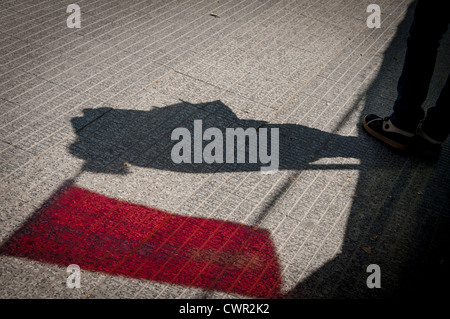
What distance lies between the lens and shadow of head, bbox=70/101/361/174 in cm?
390

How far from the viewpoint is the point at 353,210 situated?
361cm

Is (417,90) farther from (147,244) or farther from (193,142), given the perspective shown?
(147,244)

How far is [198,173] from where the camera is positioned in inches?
151

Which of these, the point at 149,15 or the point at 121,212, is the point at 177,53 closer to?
the point at 149,15

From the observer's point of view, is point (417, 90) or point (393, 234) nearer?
point (393, 234)

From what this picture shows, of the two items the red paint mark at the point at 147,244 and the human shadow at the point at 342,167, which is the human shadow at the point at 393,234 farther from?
the red paint mark at the point at 147,244

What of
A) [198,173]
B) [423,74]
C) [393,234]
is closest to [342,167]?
[393,234]

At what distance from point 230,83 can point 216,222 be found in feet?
7.40

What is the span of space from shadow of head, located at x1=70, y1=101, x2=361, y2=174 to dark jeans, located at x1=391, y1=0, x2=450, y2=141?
0.63 m

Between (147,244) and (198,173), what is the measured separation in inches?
36.1

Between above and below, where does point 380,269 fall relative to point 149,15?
below

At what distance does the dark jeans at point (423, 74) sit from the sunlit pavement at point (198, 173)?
368 millimetres

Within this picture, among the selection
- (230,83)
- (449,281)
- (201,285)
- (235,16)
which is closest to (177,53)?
(230,83)

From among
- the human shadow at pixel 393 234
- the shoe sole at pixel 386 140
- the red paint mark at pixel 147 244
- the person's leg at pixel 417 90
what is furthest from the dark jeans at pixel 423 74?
the red paint mark at pixel 147 244
